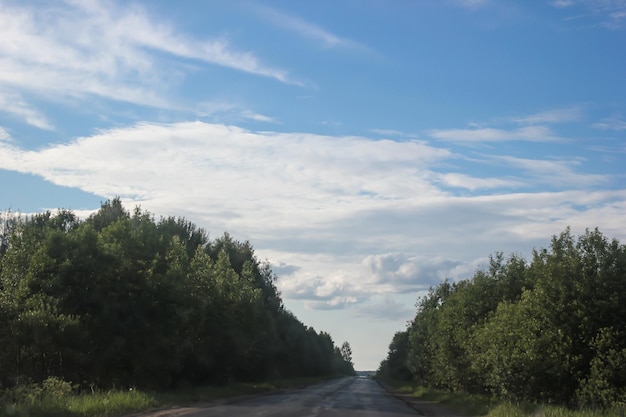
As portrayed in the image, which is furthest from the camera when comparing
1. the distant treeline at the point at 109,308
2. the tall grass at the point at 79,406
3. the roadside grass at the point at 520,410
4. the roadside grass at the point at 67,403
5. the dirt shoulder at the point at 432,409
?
the distant treeline at the point at 109,308

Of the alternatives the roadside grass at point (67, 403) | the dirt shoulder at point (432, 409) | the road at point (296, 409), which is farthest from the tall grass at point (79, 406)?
the dirt shoulder at point (432, 409)

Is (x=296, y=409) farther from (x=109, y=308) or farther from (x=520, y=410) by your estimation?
(x=109, y=308)

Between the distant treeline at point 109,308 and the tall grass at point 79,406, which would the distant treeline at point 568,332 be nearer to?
the tall grass at point 79,406

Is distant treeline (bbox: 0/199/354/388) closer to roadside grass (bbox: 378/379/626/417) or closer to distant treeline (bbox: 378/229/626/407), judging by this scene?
roadside grass (bbox: 378/379/626/417)

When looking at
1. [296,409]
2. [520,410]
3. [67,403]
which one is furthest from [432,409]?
[67,403]

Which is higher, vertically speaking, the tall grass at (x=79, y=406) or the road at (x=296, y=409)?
the tall grass at (x=79, y=406)

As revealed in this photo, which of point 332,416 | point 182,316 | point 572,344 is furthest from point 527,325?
point 182,316

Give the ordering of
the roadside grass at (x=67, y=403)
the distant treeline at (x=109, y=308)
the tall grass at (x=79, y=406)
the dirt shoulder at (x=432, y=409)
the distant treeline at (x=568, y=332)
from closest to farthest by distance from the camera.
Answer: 1. the tall grass at (x=79, y=406)
2. the roadside grass at (x=67, y=403)
3. the distant treeline at (x=568, y=332)
4. the dirt shoulder at (x=432, y=409)
5. the distant treeline at (x=109, y=308)

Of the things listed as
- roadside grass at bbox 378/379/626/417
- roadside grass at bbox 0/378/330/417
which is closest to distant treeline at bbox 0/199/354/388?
roadside grass at bbox 0/378/330/417

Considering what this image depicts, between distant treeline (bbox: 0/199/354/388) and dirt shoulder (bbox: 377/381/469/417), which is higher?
distant treeline (bbox: 0/199/354/388)

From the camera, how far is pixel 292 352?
106812 millimetres

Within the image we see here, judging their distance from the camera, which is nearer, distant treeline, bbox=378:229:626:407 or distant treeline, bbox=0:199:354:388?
distant treeline, bbox=378:229:626:407

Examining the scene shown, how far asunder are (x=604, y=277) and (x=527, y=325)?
3.71 meters

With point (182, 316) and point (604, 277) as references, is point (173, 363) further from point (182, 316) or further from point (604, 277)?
point (604, 277)
